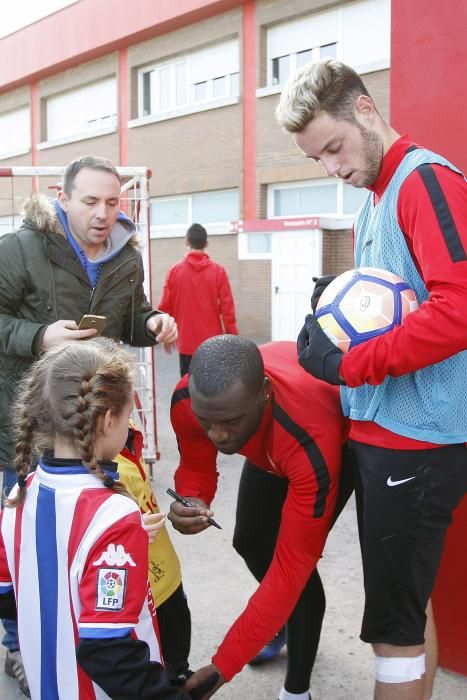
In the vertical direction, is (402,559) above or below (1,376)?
below

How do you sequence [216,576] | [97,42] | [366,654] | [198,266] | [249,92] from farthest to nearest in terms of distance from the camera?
[97,42] → [249,92] → [198,266] → [216,576] → [366,654]

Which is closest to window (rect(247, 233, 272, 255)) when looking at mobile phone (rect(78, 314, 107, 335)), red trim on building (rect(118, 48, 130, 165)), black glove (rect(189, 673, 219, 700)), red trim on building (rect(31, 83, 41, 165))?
red trim on building (rect(118, 48, 130, 165))

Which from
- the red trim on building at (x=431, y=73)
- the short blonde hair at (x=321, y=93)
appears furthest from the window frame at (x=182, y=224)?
the short blonde hair at (x=321, y=93)

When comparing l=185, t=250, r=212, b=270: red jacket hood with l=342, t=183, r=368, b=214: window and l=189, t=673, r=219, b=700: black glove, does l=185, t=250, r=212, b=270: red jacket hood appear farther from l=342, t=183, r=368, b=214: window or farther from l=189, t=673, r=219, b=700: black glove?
l=342, t=183, r=368, b=214: window

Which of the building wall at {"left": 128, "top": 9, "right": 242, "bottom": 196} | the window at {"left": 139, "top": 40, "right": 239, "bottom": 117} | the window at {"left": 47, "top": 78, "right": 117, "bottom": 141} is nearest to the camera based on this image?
the building wall at {"left": 128, "top": 9, "right": 242, "bottom": 196}

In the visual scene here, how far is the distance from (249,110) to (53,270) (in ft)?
44.8

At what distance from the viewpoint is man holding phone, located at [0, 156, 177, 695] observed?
255cm

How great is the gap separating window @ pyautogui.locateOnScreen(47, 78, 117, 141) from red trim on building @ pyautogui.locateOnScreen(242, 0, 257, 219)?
481cm

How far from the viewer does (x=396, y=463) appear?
6.16ft

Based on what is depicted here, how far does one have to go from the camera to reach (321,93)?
189cm

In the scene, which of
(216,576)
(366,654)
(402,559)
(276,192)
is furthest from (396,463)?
(276,192)

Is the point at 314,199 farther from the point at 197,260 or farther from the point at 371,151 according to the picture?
the point at 371,151

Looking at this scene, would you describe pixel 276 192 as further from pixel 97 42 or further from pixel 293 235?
pixel 97 42

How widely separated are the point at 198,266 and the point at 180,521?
5018mm
